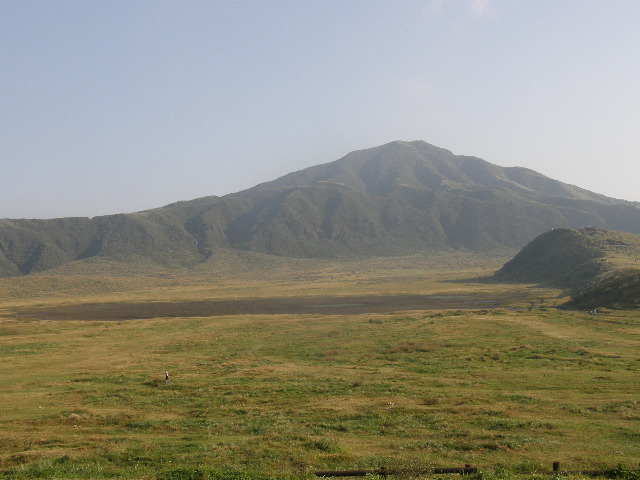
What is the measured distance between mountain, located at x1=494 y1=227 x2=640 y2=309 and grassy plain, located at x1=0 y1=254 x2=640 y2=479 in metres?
43.7

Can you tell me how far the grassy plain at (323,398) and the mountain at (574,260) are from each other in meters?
43.7

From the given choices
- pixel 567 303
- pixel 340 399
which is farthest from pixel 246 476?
pixel 567 303

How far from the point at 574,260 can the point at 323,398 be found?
406ft

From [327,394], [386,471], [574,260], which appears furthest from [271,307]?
[574,260]

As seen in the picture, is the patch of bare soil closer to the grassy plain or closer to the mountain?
the mountain

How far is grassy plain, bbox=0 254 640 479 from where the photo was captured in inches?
709

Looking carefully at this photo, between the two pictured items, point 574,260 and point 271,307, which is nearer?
point 271,307

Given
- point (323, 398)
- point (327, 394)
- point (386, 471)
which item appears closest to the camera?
point (386, 471)

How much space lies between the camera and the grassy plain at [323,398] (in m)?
18.0

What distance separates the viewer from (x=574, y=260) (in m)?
130

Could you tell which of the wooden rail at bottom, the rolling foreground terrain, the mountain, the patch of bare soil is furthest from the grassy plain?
the mountain

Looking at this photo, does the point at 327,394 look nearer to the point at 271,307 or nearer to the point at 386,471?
the point at 386,471

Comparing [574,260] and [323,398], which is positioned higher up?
[574,260]

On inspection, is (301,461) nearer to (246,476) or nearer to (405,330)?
(246,476)
